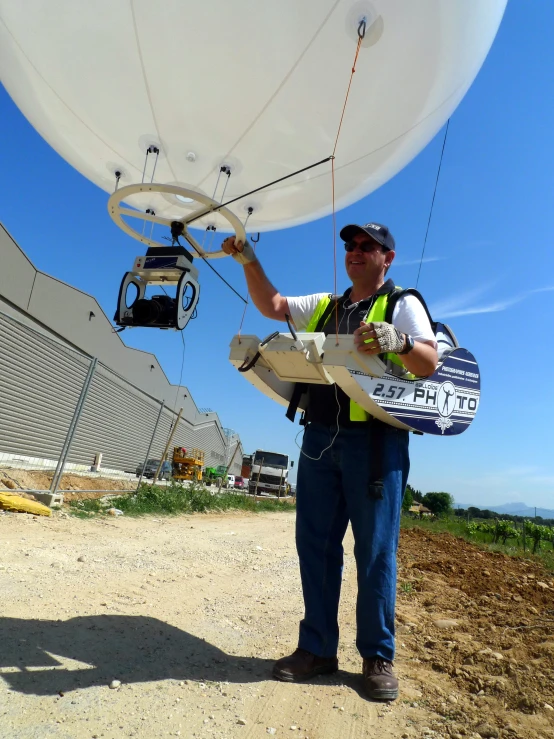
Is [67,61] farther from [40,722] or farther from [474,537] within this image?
[474,537]

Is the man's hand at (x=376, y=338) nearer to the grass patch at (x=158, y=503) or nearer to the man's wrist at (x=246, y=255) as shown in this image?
the man's wrist at (x=246, y=255)

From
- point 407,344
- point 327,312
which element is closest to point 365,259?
point 327,312

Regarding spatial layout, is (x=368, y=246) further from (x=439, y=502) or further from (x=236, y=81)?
(x=439, y=502)

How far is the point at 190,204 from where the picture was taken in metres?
3.39

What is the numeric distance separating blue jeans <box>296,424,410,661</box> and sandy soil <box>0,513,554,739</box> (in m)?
0.23

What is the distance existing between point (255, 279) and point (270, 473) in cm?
2504

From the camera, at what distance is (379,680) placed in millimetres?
1929

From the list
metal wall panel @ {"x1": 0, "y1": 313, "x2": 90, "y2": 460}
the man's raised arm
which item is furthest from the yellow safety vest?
metal wall panel @ {"x1": 0, "y1": 313, "x2": 90, "y2": 460}

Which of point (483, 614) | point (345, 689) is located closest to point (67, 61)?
point (345, 689)

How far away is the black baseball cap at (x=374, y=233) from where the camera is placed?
2.39 m

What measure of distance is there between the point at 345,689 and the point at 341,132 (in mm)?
3039

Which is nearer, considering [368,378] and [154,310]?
[368,378]

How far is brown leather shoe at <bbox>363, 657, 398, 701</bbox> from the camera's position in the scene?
1.90 metres

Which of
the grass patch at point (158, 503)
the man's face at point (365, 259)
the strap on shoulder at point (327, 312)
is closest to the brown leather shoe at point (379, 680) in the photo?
the strap on shoulder at point (327, 312)
